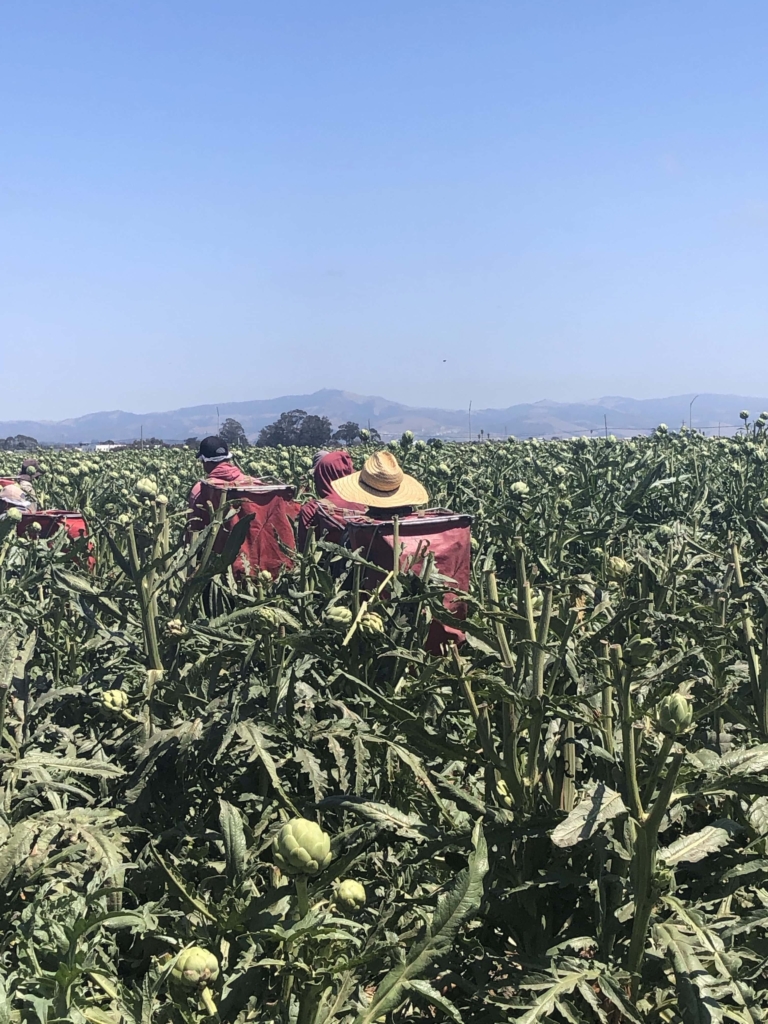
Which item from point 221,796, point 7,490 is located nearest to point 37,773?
point 221,796

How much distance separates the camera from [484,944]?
2.08 m

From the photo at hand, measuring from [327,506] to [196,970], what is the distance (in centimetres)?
396

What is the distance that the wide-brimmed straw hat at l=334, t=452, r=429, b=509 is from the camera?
5.21 metres

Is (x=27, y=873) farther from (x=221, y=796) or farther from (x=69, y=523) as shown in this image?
(x=69, y=523)

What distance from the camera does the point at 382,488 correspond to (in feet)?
17.2

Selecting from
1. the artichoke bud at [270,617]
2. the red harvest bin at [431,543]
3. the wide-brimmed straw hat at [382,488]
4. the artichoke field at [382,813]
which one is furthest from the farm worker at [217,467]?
the artichoke bud at [270,617]

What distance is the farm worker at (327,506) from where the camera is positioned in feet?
17.1

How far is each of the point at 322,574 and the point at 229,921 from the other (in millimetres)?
1523

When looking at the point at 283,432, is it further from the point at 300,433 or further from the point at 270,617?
the point at 270,617

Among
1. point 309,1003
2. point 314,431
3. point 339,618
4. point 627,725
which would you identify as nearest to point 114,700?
point 339,618

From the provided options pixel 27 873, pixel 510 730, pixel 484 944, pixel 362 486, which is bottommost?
pixel 484 944

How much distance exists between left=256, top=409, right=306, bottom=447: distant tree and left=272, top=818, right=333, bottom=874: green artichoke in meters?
42.2

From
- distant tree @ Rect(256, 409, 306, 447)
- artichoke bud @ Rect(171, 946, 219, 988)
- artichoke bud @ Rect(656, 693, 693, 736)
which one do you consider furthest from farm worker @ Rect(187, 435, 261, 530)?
distant tree @ Rect(256, 409, 306, 447)

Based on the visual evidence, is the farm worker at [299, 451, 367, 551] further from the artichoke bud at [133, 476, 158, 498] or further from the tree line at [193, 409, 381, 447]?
the tree line at [193, 409, 381, 447]
